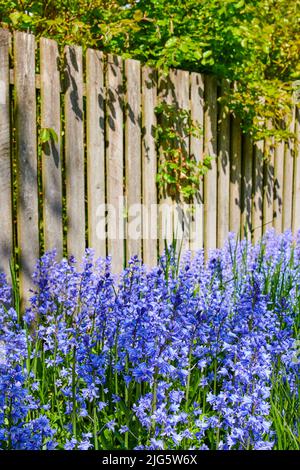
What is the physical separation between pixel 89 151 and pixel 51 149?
13.1 inches

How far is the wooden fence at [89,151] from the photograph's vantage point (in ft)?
10.5

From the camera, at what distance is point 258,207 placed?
5699 mm

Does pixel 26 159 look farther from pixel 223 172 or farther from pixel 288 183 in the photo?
pixel 288 183

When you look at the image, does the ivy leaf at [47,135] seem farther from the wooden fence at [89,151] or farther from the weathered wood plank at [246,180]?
the weathered wood plank at [246,180]

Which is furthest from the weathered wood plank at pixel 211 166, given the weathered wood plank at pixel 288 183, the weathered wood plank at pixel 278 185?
the weathered wood plank at pixel 288 183

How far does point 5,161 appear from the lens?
10.2 ft

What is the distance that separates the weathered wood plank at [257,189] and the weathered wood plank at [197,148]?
3.23 feet

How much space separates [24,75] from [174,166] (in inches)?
56.1

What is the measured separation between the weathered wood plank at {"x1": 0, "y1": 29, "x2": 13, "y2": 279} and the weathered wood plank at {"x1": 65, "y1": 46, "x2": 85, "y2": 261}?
0.46 meters

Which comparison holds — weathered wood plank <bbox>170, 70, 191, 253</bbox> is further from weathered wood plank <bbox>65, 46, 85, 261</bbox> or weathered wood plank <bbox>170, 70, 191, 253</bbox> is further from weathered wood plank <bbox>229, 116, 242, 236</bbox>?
weathered wood plank <bbox>65, 46, 85, 261</bbox>

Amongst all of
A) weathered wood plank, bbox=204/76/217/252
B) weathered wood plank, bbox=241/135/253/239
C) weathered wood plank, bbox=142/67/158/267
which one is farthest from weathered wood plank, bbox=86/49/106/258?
weathered wood plank, bbox=241/135/253/239

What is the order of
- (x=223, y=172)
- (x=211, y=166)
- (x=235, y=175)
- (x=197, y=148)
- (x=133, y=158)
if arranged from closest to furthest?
(x=133, y=158), (x=197, y=148), (x=211, y=166), (x=223, y=172), (x=235, y=175)

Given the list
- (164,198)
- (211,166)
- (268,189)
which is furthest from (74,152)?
(268,189)
